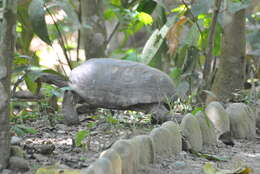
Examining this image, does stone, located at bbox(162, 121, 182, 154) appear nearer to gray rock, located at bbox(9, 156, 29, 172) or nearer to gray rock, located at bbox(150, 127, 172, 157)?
gray rock, located at bbox(150, 127, 172, 157)

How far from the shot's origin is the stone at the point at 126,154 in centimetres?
259

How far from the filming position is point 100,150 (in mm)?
3223

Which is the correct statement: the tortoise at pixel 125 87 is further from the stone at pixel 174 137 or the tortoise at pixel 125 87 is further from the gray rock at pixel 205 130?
the stone at pixel 174 137

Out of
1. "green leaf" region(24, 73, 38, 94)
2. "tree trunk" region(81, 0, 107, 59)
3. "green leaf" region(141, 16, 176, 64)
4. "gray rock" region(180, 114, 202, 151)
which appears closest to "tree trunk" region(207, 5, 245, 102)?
"green leaf" region(141, 16, 176, 64)

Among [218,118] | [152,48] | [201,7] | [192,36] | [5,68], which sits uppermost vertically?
[201,7]

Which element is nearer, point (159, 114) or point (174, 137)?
point (174, 137)

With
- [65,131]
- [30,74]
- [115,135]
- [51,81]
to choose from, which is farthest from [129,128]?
[51,81]

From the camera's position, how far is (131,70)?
4.43 m

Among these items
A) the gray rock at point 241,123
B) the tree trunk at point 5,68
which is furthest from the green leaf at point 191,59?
the tree trunk at point 5,68

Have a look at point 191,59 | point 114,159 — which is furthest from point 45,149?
point 191,59

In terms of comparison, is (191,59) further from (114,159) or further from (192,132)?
(114,159)

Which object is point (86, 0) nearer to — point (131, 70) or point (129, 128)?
point (131, 70)

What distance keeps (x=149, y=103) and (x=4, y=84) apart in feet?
6.41

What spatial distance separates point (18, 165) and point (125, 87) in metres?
1.83
